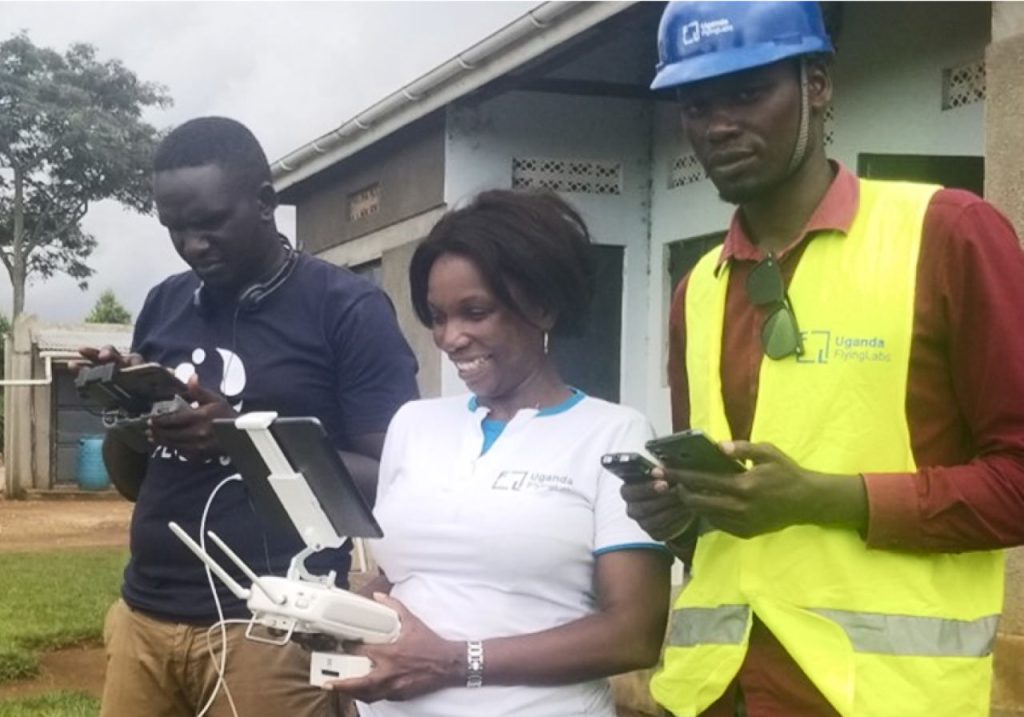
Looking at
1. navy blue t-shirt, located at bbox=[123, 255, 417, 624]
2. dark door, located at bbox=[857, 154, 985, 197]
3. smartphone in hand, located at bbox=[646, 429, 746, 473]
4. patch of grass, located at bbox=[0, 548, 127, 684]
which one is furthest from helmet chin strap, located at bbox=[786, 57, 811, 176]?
patch of grass, located at bbox=[0, 548, 127, 684]

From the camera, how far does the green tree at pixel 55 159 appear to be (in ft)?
118

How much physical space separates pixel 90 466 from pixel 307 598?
19.4 meters

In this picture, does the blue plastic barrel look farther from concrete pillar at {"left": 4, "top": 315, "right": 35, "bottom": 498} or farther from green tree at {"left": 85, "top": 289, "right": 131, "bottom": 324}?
green tree at {"left": 85, "top": 289, "right": 131, "bottom": 324}

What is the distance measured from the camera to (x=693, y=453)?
1826 mm

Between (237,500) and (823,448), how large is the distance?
1.36 m

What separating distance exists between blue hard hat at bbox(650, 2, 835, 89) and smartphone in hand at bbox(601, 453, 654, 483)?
0.55 m

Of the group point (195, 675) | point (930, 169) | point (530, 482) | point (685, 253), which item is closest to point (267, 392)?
point (195, 675)

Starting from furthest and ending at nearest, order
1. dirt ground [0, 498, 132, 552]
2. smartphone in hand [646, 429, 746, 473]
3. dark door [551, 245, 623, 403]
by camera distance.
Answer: dirt ground [0, 498, 132, 552], dark door [551, 245, 623, 403], smartphone in hand [646, 429, 746, 473]

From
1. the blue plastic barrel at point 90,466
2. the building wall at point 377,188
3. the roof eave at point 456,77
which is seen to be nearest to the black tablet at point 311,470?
the roof eave at point 456,77

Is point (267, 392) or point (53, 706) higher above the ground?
point (267, 392)

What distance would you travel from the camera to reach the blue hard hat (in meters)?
1.97

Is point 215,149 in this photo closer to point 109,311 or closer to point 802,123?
point 802,123

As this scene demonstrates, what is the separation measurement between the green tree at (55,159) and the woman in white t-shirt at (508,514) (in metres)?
35.3

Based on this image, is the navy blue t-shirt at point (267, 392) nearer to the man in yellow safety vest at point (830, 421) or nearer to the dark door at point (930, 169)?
the man in yellow safety vest at point (830, 421)
